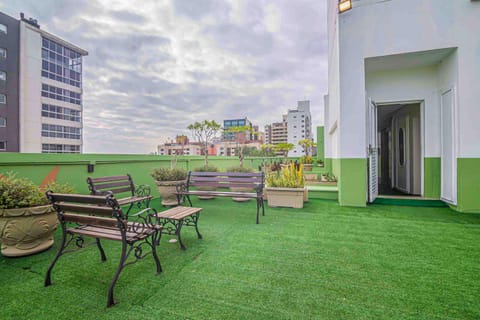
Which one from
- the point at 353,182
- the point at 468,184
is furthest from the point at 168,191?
the point at 468,184

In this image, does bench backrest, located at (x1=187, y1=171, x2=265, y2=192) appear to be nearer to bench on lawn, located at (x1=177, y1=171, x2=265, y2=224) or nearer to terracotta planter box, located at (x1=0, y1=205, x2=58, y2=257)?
bench on lawn, located at (x1=177, y1=171, x2=265, y2=224)

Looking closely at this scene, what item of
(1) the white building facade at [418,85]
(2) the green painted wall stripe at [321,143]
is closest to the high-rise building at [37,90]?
(2) the green painted wall stripe at [321,143]

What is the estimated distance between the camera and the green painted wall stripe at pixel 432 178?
5.62 m

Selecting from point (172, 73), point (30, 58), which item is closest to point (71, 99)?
point (30, 58)

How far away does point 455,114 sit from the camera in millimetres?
4789

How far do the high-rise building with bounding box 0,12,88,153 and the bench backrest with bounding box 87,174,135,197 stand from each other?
4140 centimetres

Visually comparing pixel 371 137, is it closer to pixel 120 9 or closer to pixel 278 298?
pixel 278 298

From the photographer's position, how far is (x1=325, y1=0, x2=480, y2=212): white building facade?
15.1ft

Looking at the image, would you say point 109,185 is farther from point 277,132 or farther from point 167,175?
point 277,132

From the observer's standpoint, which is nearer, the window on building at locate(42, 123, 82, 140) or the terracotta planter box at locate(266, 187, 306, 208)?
the terracotta planter box at locate(266, 187, 306, 208)

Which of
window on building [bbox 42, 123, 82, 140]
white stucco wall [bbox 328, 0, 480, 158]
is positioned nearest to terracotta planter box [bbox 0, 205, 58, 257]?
white stucco wall [bbox 328, 0, 480, 158]

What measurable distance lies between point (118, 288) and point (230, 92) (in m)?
24.0

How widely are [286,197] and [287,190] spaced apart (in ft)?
0.63

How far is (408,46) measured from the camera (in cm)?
488
